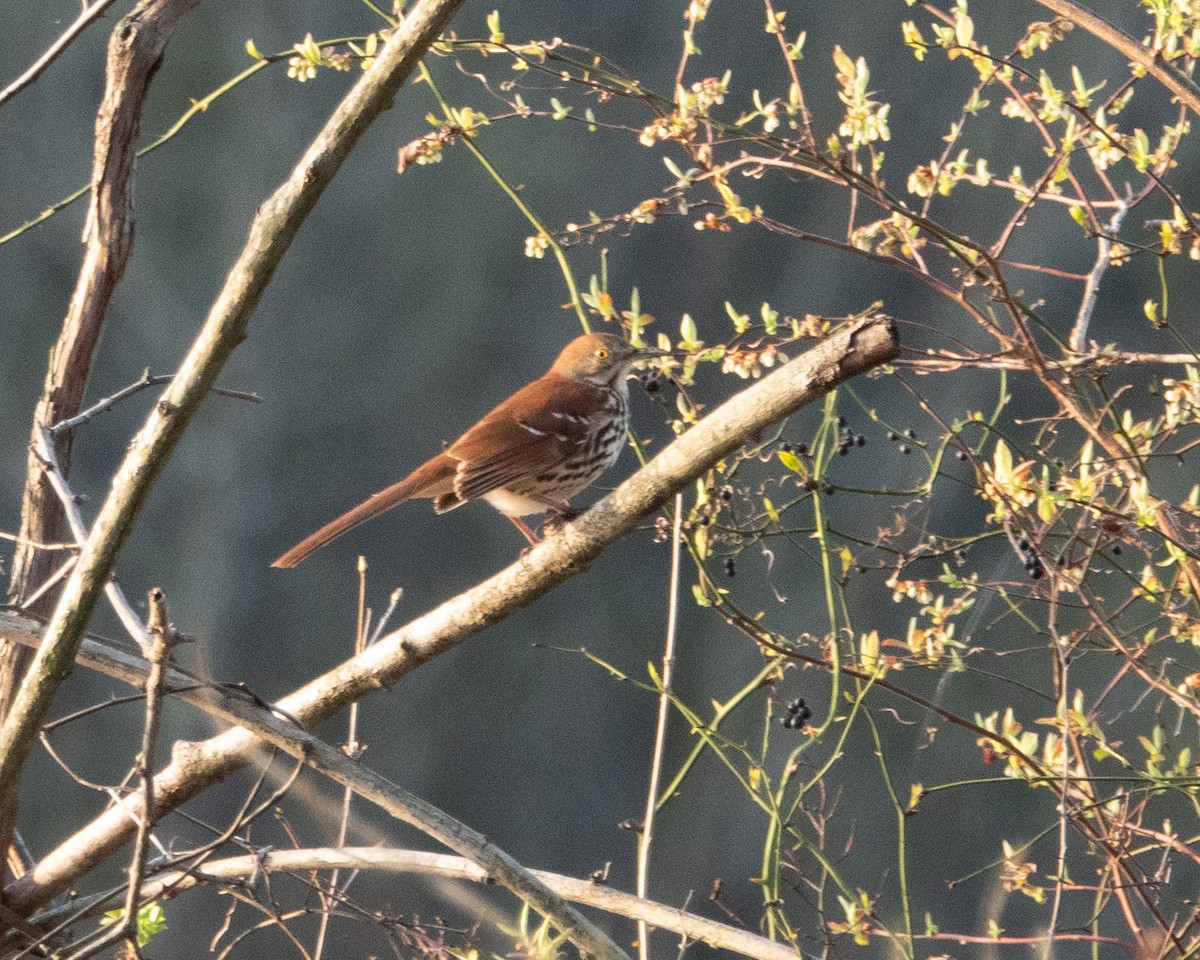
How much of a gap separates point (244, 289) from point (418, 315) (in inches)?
113

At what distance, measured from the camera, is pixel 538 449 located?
2703 millimetres

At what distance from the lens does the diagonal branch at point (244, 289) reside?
3.73 ft

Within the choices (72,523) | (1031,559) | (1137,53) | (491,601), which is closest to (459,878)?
(491,601)

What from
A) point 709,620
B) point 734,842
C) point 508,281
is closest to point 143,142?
point 508,281

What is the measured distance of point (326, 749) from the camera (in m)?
1.47

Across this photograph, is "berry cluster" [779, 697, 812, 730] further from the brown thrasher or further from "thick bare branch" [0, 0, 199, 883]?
"thick bare branch" [0, 0, 199, 883]

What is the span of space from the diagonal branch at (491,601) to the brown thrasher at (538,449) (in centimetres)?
71

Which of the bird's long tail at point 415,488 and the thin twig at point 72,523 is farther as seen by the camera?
the bird's long tail at point 415,488

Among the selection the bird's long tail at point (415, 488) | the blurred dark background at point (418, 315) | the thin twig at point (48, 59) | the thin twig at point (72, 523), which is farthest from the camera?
the blurred dark background at point (418, 315)

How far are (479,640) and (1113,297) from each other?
78.4 inches

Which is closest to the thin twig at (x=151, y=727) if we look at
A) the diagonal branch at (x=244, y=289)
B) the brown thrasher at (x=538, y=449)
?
the diagonal branch at (x=244, y=289)

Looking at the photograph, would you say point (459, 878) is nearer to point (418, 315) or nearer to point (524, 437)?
point (524, 437)

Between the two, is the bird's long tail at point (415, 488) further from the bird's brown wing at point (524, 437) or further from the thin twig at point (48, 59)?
the thin twig at point (48, 59)

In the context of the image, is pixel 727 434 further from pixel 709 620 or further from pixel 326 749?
pixel 709 620
